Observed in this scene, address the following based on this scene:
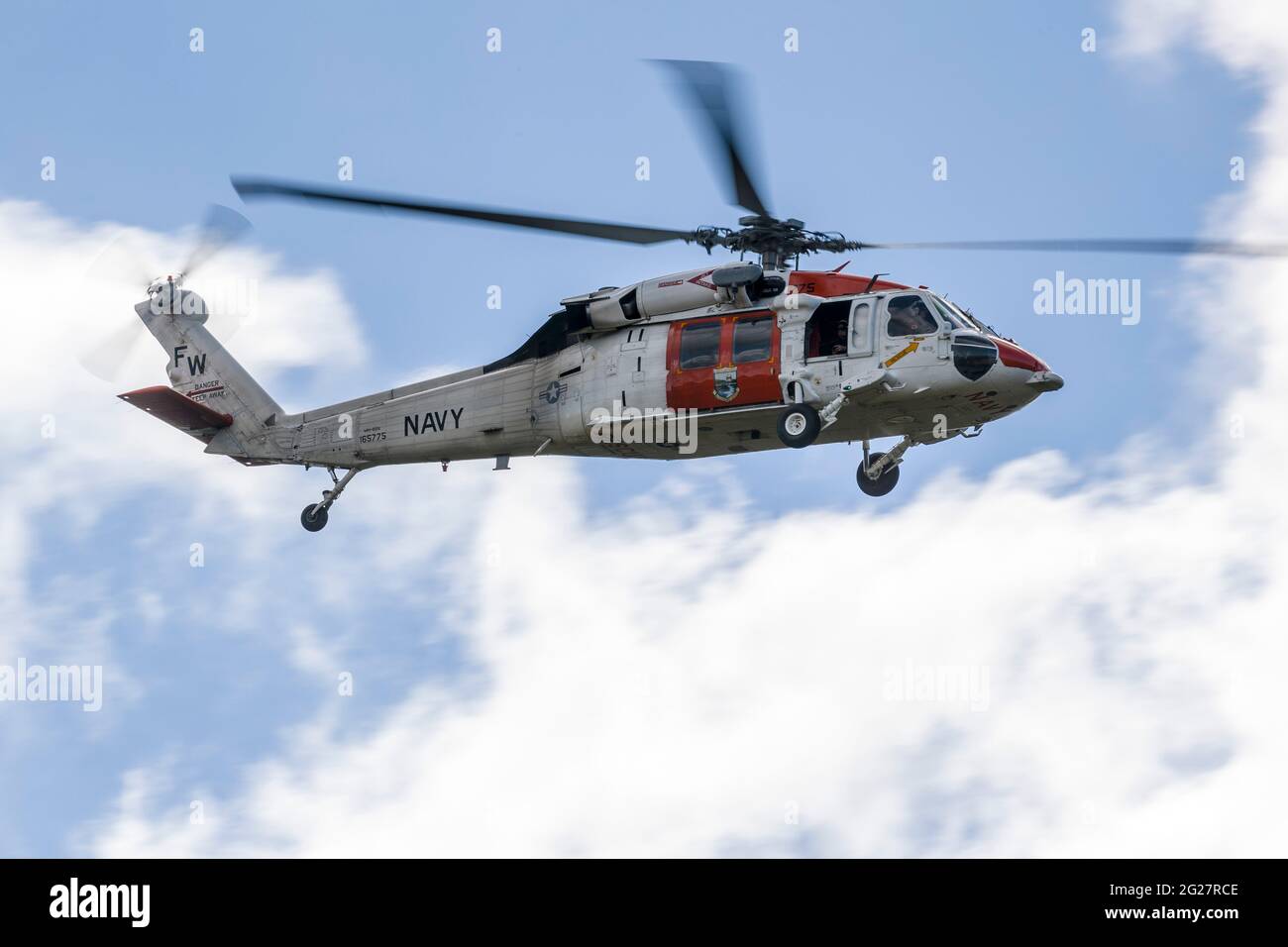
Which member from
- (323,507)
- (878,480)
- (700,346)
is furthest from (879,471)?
(323,507)

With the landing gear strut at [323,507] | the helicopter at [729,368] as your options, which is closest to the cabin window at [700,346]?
the helicopter at [729,368]

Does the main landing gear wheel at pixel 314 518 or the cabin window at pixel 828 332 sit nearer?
the cabin window at pixel 828 332

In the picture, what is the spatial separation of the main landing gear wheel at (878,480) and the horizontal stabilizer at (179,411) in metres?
11.6

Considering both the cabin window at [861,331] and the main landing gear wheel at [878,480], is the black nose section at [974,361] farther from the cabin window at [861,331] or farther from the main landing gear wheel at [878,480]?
the main landing gear wheel at [878,480]

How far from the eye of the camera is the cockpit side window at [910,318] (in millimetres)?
27734

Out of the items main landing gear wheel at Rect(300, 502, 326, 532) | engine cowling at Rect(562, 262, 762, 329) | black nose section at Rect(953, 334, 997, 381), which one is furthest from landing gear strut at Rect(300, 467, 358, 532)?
black nose section at Rect(953, 334, 997, 381)

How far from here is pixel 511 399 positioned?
100 ft

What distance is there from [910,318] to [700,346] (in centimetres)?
318

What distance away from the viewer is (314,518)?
32.9 m

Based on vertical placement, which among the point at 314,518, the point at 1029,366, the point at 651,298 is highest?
→ the point at 651,298

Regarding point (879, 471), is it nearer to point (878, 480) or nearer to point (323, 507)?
point (878, 480)

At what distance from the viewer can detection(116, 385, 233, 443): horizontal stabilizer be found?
32344 mm

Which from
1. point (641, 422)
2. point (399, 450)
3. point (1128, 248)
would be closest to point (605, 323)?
point (641, 422)
